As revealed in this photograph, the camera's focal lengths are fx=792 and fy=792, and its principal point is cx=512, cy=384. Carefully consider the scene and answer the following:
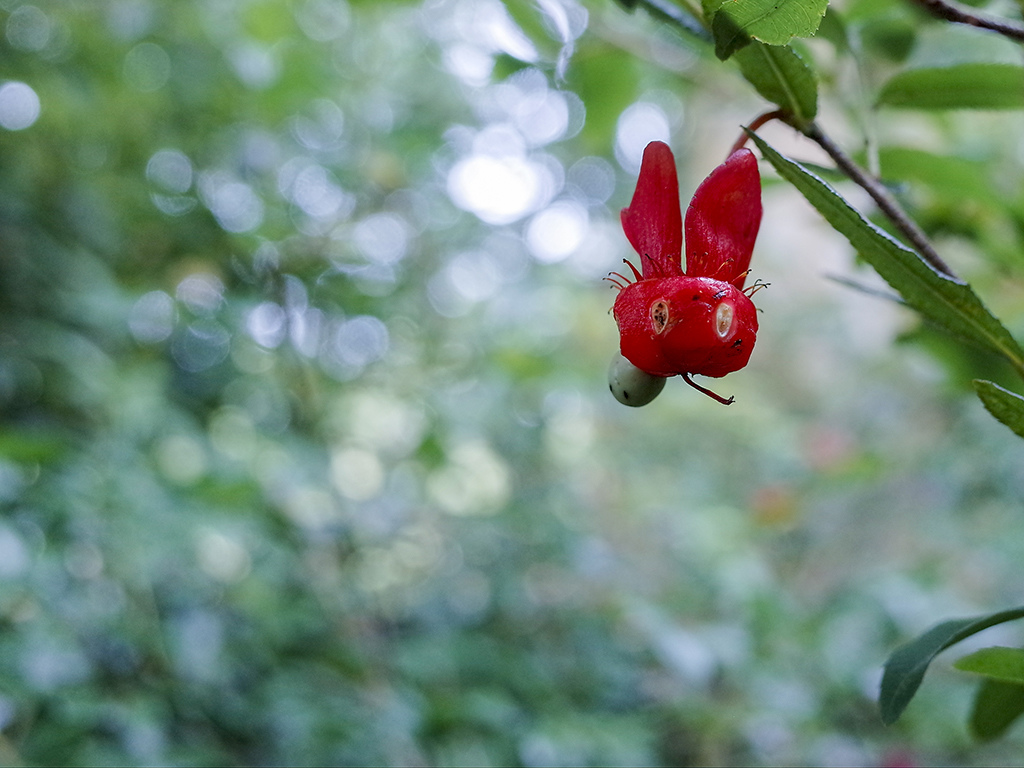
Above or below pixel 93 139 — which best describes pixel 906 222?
above

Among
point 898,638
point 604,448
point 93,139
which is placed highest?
point 93,139

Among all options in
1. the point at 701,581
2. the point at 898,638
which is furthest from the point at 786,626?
the point at 701,581

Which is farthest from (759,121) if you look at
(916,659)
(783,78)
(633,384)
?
(916,659)

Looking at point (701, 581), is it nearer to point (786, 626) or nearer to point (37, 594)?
point (786, 626)

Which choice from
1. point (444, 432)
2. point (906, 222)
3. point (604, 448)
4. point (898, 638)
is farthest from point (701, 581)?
point (906, 222)

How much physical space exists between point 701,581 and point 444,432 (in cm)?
62

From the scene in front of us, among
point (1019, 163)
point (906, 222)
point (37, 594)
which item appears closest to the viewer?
point (906, 222)


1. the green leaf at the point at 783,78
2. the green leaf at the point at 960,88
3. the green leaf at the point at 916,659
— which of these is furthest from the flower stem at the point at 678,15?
the green leaf at the point at 916,659

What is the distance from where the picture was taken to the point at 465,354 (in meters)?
1.62

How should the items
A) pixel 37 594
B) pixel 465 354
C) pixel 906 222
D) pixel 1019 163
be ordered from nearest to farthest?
1. pixel 906 222
2. pixel 37 594
3. pixel 1019 163
4. pixel 465 354

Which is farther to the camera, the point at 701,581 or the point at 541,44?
the point at 701,581

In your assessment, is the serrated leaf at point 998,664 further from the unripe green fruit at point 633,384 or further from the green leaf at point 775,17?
the green leaf at point 775,17

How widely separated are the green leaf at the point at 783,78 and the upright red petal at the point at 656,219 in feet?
0.18

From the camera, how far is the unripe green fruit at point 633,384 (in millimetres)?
391
